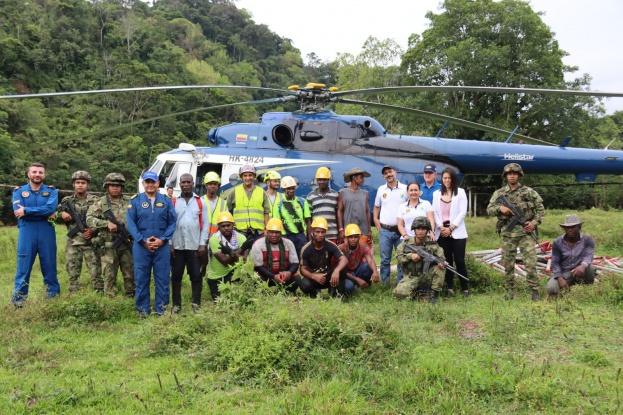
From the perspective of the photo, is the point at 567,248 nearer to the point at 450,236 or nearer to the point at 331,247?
the point at 450,236

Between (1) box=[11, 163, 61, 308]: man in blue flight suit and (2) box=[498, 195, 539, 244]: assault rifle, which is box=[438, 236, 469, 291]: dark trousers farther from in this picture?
(1) box=[11, 163, 61, 308]: man in blue flight suit

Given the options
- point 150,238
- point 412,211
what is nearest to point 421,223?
point 412,211

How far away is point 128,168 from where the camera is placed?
33094mm

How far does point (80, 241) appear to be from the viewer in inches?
277

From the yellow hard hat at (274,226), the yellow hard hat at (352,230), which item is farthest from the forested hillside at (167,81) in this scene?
the yellow hard hat at (352,230)

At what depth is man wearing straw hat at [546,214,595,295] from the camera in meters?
6.77

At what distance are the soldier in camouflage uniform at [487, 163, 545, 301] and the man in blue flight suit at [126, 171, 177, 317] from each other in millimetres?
4370

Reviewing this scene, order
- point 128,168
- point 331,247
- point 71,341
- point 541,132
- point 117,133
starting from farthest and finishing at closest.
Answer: point 117,133 → point 128,168 → point 541,132 → point 331,247 → point 71,341

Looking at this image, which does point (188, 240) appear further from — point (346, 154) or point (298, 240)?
point (346, 154)

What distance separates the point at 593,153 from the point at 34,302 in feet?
31.6

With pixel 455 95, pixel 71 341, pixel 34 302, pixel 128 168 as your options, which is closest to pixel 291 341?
pixel 71 341

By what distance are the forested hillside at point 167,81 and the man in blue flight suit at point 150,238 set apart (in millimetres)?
1898

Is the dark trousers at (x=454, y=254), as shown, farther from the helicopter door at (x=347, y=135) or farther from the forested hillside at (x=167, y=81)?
the forested hillside at (x=167, y=81)

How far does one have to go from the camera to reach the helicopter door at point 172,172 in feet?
31.8
